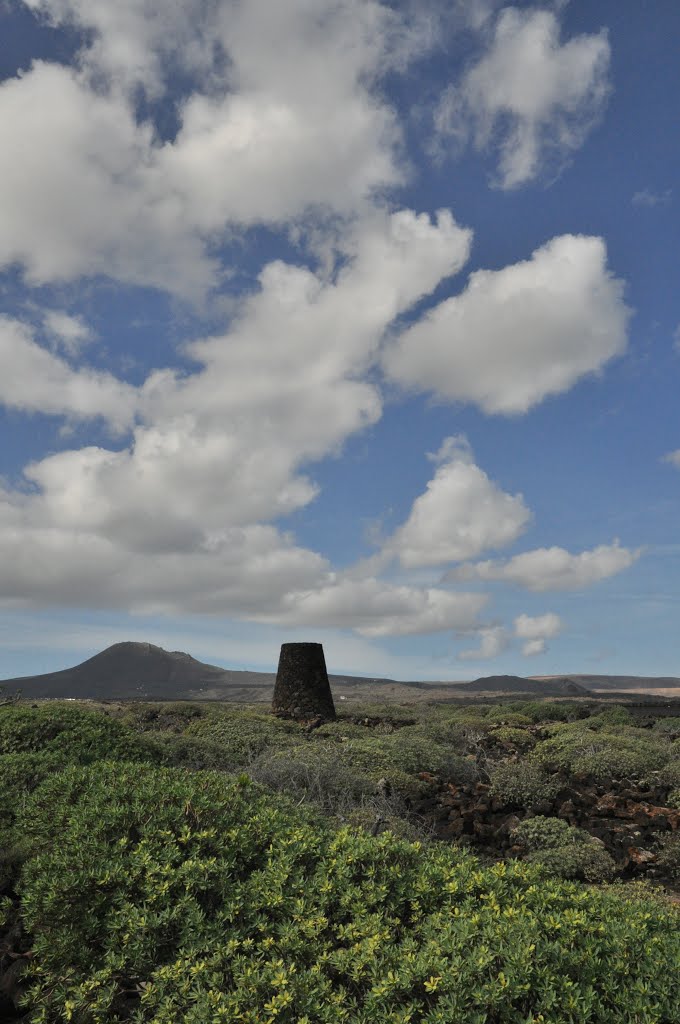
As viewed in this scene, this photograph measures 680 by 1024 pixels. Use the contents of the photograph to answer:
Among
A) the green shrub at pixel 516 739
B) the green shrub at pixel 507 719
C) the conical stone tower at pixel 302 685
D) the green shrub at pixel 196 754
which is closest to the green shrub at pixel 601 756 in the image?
the green shrub at pixel 516 739

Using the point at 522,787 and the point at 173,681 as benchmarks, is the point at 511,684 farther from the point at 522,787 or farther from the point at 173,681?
the point at 522,787

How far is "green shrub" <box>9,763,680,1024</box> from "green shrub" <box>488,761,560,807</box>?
20.3ft

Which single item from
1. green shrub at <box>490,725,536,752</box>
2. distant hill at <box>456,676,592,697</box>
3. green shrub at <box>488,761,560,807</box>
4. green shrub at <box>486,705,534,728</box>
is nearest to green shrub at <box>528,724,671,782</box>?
green shrub at <box>490,725,536,752</box>

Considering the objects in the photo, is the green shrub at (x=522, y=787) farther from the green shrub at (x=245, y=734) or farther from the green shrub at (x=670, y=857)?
the green shrub at (x=245, y=734)

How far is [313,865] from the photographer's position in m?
4.53

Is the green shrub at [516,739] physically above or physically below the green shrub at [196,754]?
below

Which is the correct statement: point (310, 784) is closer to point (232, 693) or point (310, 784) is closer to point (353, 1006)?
point (353, 1006)

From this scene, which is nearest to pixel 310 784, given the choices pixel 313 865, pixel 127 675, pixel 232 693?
pixel 313 865

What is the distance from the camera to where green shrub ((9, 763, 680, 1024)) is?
3.33 m

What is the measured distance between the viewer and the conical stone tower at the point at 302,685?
68.3 ft

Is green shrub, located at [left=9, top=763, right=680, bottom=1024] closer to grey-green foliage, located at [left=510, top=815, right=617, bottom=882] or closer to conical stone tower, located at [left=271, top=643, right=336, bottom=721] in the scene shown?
grey-green foliage, located at [left=510, top=815, right=617, bottom=882]

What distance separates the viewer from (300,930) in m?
3.92

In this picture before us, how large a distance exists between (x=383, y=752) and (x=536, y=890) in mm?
8059

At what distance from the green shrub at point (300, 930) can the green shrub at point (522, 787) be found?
618cm
